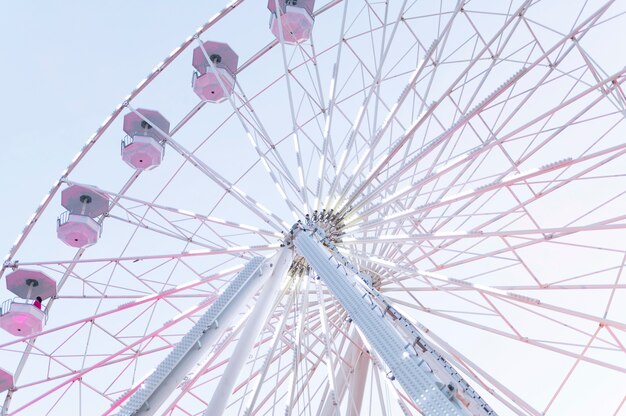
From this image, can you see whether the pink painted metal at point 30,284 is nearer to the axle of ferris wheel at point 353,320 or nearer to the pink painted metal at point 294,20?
the axle of ferris wheel at point 353,320

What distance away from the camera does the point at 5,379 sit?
19.0 meters

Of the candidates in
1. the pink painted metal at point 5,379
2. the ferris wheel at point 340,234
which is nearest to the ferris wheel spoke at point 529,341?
the ferris wheel at point 340,234

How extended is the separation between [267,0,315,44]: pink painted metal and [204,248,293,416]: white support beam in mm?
6617

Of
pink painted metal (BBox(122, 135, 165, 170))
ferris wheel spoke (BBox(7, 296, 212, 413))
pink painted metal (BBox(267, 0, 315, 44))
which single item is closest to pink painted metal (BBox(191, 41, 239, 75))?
pink painted metal (BBox(267, 0, 315, 44))

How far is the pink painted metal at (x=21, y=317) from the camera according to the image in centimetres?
1888

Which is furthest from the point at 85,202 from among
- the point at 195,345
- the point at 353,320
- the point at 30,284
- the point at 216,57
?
the point at 353,320

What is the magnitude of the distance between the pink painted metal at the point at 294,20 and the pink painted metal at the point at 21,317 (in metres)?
8.55

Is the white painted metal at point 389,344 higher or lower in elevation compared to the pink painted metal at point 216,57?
lower

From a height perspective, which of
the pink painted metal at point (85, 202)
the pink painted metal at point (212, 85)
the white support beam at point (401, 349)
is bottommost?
the white support beam at point (401, 349)

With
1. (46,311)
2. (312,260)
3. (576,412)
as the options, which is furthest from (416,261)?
(46,311)

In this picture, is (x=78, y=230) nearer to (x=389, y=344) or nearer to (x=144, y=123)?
(x=144, y=123)

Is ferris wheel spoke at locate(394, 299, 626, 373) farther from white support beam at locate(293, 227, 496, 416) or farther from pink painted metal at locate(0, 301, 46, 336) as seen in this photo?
pink painted metal at locate(0, 301, 46, 336)

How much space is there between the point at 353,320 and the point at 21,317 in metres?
12.0

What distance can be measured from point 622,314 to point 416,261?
8150 mm
